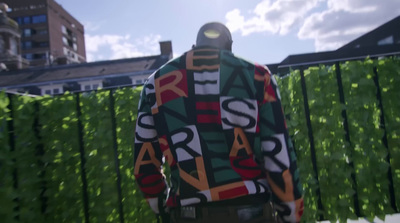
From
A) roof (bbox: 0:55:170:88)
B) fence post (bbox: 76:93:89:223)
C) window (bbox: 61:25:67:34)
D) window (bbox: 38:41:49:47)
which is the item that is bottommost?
fence post (bbox: 76:93:89:223)

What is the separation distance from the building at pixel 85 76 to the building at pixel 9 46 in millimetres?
4358

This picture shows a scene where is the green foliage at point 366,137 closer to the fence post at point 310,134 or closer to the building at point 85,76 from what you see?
the fence post at point 310,134

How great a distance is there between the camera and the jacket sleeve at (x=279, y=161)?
1474mm

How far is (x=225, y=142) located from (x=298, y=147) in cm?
202

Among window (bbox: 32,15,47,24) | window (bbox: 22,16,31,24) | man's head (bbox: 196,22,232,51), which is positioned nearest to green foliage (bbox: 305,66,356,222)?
man's head (bbox: 196,22,232,51)

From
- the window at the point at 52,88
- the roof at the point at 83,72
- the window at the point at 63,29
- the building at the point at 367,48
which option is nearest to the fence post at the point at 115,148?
the building at the point at 367,48

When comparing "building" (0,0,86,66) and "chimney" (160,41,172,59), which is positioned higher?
"building" (0,0,86,66)

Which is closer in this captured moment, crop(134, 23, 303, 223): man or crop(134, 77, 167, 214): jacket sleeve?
crop(134, 23, 303, 223): man

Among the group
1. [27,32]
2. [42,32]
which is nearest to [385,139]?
[42,32]

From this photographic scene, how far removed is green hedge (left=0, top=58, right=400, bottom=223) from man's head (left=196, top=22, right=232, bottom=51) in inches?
68.8

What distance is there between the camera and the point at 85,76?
32.8m

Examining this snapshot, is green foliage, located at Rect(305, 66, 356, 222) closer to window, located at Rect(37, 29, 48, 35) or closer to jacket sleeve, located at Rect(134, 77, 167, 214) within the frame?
jacket sleeve, located at Rect(134, 77, 167, 214)

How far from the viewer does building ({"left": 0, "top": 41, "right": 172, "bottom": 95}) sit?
106 ft

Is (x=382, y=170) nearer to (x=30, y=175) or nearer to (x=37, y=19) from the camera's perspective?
(x=30, y=175)
